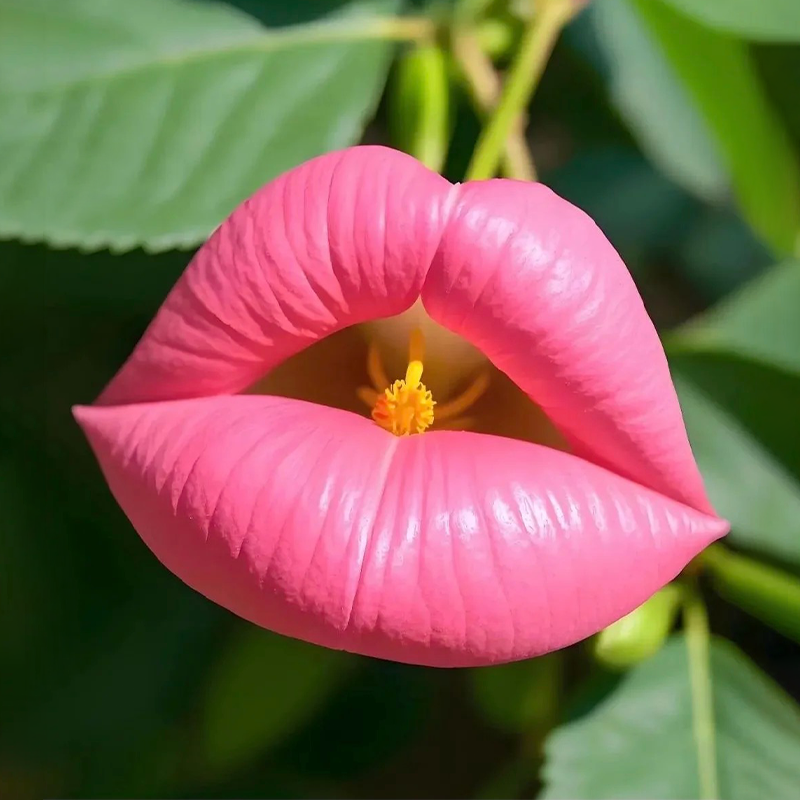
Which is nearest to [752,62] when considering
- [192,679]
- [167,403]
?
[167,403]

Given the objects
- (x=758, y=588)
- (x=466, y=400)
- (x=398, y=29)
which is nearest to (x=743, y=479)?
(x=758, y=588)

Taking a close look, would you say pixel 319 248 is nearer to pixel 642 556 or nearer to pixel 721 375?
pixel 642 556

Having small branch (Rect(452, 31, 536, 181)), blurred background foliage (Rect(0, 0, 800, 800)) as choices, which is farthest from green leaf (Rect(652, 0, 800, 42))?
small branch (Rect(452, 31, 536, 181))

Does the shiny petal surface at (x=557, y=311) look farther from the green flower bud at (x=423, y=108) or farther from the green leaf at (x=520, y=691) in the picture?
the green leaf at (x=520, y=691)

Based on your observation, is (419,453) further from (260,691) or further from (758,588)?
(260,691)

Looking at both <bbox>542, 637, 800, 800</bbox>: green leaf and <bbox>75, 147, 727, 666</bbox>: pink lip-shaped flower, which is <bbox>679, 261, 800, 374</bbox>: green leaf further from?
<bbox>75, 147, 727, 666</bbox>: pink lip-shaped flower
